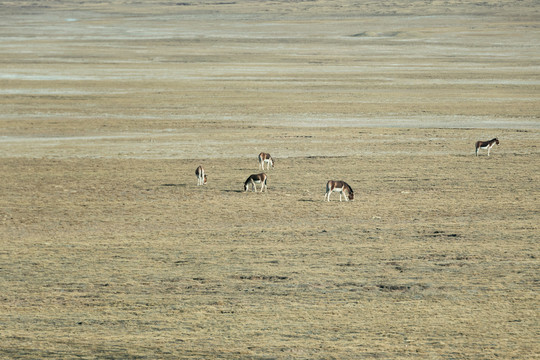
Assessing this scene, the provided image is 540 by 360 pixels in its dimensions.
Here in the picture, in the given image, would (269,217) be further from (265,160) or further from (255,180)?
(265,160)

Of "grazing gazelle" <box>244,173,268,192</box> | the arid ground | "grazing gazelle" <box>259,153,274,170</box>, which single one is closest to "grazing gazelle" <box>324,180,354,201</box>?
the arid ground

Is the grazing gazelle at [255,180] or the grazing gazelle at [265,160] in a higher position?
the grazing gazelle at [265,160]

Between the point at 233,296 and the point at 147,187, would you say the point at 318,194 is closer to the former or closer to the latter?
the point at 147,187

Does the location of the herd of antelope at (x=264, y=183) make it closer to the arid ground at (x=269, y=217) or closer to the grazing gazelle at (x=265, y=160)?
the grazing gazelle at (x=265, y=160)

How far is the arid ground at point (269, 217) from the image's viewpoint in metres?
11.8

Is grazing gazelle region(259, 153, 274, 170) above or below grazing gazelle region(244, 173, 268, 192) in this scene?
above

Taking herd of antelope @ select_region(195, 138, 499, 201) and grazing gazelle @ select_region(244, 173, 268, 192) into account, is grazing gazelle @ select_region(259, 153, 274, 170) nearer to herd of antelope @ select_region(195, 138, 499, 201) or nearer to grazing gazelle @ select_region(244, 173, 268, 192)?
herd of antelope @ select_region(195, 138, 499, 201)

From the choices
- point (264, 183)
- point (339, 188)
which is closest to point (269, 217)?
point (339, 188)

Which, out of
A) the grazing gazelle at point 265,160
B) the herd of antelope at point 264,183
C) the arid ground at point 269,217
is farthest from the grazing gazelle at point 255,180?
the grazing gazelle at point 265,160

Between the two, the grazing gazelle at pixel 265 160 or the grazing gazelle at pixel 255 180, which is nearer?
the grazing gazelle at pixel 255 180

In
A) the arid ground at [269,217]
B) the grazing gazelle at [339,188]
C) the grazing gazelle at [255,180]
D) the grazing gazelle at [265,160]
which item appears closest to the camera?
the arid ground at [269,217]

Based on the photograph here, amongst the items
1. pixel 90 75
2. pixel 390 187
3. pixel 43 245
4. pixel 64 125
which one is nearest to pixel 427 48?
pixel 90 75

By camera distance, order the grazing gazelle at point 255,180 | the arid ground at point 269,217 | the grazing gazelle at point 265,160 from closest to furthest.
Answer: the arid ground at point 269,217
the grazing gazelle at point 255,180
the grazing gazelle at point 265,160

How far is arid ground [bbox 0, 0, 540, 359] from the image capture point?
38.7ft
